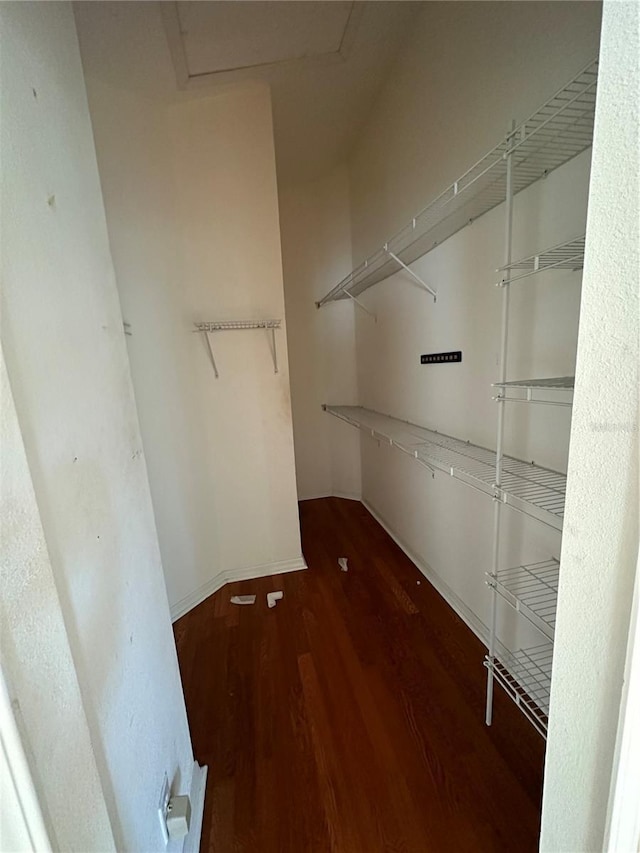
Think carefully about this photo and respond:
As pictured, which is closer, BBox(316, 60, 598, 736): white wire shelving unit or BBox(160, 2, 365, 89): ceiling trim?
BBox(316, 60, 598, 736): white wire shelving unit

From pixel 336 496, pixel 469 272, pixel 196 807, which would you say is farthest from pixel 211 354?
pixel 336 496

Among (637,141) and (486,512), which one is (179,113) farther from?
(486,512)

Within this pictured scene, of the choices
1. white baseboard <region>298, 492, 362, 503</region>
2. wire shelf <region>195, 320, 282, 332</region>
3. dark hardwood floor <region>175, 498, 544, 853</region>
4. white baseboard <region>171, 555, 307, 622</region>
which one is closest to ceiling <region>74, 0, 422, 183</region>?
wire shelf <region>195, 320, 282, 332</region>

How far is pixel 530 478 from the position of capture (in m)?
1.20

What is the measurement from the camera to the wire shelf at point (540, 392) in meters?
1.03

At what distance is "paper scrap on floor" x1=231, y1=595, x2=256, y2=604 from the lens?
212 centimetres

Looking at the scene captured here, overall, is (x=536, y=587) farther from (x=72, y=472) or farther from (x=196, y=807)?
(x=72, y=472)

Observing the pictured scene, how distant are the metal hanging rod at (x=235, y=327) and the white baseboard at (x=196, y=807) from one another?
5.81 feet

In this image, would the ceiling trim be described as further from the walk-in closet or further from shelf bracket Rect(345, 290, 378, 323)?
shelf bracket Rect(345, 290, 378, 323)

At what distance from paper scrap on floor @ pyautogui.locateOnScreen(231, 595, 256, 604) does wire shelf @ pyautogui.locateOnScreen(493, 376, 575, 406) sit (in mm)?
1799

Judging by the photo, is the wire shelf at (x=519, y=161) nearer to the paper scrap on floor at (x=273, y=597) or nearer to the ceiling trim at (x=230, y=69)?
the ceiling trim at (x=230, y=69)

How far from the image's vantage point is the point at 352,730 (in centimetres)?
135

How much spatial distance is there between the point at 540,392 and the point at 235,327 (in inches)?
62.5

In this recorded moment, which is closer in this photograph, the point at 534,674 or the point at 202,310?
the point at 534,674
